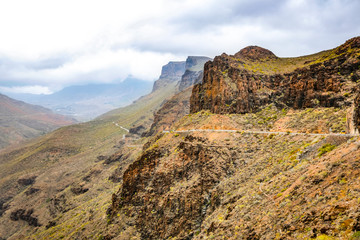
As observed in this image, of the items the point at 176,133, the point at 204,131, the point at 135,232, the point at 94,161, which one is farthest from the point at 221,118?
the point at 94,161

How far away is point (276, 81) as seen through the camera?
39.1 metres

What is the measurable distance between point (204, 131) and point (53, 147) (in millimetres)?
133559

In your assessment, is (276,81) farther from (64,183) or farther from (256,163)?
(64,183)

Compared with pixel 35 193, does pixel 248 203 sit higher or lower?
higher

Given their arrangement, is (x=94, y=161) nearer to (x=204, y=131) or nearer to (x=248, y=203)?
(x=204, y=131)

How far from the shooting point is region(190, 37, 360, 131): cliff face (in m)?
28.4

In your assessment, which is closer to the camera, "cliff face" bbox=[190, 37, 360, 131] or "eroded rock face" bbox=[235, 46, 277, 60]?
"cliff face" bbox=[190, 37, 360, 131]

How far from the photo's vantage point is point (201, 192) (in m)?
27.0

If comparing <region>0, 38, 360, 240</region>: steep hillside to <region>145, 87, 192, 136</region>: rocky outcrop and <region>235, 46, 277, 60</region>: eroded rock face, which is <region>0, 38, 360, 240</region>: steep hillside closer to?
<region>235, 46, 277, 60</region>: eroded rock face

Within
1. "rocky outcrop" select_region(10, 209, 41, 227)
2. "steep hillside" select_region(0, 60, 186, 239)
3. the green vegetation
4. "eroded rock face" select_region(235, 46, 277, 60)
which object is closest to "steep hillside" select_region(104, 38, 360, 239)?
the green vegetation

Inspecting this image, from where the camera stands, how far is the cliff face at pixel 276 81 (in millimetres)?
28375

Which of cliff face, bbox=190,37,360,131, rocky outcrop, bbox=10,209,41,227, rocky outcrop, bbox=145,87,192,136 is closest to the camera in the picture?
cliff face, bbox=190,37,360,131

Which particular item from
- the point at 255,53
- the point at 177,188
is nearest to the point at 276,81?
the point at 255,53

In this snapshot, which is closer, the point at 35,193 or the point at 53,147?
the point at 35,193
